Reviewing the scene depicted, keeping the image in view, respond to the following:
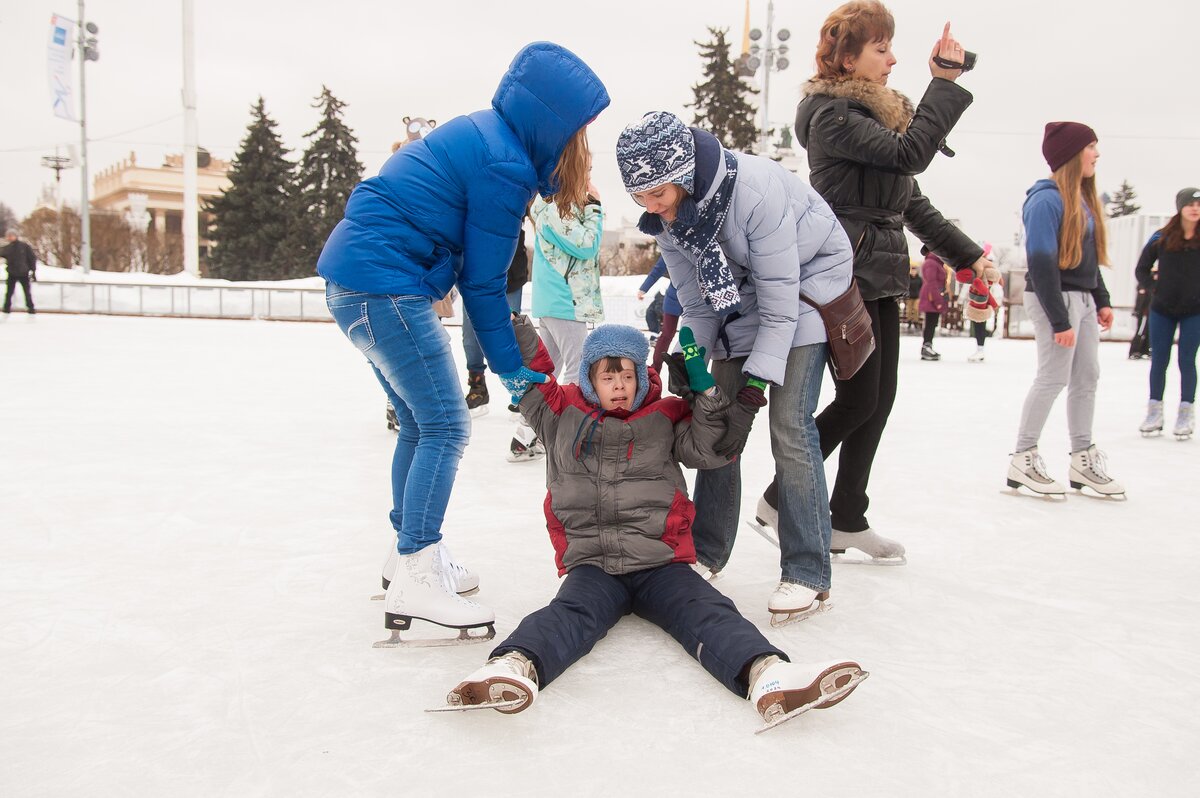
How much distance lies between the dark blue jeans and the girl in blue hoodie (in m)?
2.39

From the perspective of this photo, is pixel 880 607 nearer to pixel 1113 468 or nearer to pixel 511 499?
pixel 511 499

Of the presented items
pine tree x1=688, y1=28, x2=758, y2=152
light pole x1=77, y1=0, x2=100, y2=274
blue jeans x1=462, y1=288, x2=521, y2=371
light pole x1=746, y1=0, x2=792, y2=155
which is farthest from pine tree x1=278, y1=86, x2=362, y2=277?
blue jeans x1=462, y1=288, x2=521, y2=371

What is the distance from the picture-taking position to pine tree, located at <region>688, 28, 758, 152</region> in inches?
1389

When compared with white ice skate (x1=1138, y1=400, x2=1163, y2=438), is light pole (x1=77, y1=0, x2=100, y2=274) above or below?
above

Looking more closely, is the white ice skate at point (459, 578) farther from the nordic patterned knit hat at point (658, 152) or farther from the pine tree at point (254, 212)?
the pine tree at point (254, 212)

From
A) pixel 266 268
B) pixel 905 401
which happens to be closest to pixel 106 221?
pixel 266 268

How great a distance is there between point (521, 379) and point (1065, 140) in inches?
117

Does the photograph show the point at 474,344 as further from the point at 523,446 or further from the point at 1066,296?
the point at 1066,296

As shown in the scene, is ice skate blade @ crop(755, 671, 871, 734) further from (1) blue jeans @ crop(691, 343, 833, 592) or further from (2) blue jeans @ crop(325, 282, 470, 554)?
(2) blue jeans @ crop(325, 282, 470, 554)

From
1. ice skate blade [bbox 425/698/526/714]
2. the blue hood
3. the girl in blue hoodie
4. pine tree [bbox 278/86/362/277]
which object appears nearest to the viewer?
ice skate blade [bbox 425/698/526/714]

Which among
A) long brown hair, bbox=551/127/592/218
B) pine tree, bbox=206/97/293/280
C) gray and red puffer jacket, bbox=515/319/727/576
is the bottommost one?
gray and red puffer jacket, bbox=515/319/727/576

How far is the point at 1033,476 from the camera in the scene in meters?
3.98

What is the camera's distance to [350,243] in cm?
212

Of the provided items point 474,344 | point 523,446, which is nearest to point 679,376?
point 523,446
